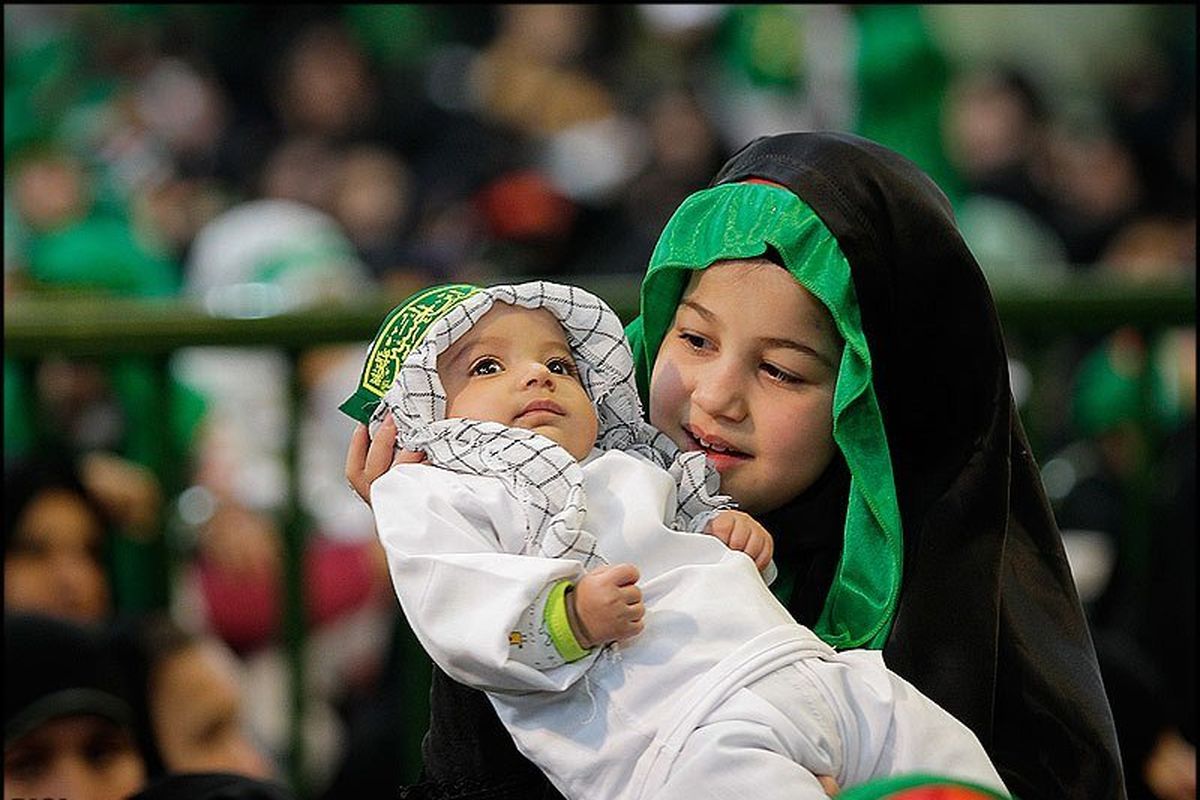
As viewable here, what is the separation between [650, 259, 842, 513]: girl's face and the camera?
2430 mm

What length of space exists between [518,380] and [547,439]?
0.08m

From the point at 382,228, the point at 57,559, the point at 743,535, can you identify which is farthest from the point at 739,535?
the point at 382,228

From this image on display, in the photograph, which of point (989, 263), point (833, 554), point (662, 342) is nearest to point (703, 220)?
point (662, 342)

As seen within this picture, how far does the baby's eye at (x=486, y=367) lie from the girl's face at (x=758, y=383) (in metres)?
0.23

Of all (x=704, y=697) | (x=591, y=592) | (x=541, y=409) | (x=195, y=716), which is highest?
(x=541, y=409)

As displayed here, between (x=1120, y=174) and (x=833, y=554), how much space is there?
598cm

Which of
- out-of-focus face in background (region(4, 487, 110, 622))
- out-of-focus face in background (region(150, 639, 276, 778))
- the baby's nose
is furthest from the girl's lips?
out-of-focus face in background (region(4, 487, 110, 622))

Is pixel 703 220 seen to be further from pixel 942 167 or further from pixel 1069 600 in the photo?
pixel 942 167

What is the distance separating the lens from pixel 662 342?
260 cm

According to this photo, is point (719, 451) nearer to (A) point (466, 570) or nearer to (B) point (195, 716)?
(A) point (466, 570)

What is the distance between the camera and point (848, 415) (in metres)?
2.42

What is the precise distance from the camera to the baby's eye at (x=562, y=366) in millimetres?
2393

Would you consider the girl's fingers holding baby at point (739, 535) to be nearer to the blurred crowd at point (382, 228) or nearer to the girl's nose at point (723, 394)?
the girl's nose at point (723, 394)

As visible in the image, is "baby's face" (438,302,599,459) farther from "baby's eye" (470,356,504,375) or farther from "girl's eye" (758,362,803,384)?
"girl's eye" (758,362,803,384)
